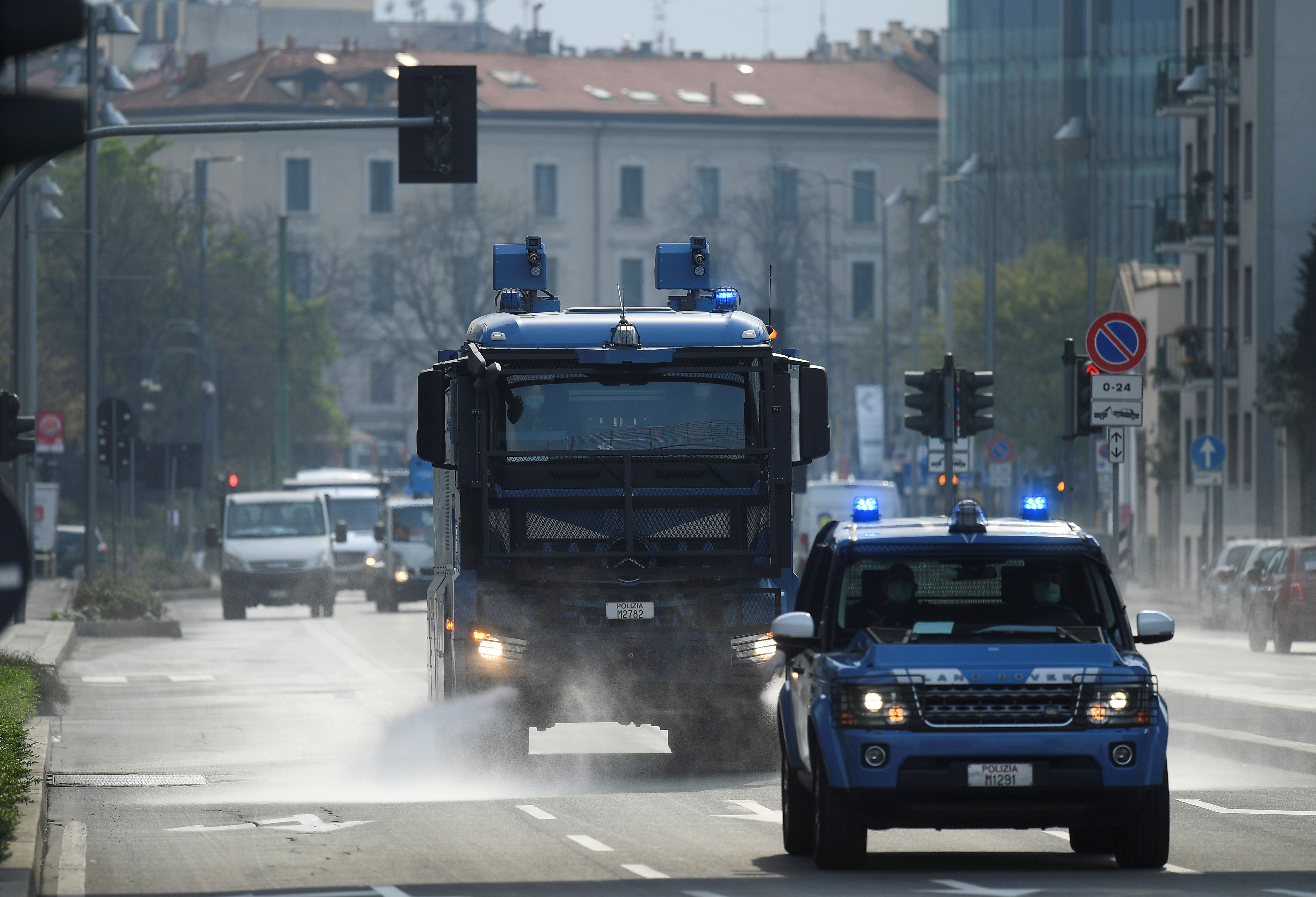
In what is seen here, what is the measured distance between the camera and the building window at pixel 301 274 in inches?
4751

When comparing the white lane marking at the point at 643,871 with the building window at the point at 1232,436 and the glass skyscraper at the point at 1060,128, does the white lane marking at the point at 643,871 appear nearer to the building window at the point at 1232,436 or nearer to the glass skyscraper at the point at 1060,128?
the building window at the point at 1232,436

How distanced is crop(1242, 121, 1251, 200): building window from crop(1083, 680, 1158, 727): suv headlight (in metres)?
55.3

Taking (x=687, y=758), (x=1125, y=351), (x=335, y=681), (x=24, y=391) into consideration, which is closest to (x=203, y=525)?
(x=24, y=391)

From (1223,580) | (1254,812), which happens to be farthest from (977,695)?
(1223,580)

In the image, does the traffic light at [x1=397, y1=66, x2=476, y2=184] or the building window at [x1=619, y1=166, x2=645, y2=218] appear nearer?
the traffic light at [x1=397, y1=66, x2=476, y2=184]

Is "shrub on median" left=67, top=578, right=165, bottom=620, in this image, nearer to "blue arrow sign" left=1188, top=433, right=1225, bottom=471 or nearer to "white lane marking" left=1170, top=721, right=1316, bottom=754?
"blue arrow sign" left=1188, top=433, right=1225, bottom=471

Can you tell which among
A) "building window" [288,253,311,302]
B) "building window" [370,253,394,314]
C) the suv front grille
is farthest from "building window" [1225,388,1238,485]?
"building window" [288,253,311,302]

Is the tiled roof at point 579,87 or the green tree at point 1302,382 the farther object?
the tiled roof at point 579,87

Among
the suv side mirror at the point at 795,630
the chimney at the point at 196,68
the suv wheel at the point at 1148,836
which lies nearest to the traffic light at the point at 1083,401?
the suv wheel at the point at 1148,836

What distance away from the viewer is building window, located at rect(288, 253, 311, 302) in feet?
396

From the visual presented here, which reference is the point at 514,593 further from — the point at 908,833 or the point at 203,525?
the point at 203,525

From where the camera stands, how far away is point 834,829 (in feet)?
41.0

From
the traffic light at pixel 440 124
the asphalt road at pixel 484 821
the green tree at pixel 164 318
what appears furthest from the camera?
the green tree at pixel 164 318

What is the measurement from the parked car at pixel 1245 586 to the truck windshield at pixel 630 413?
21.4m
